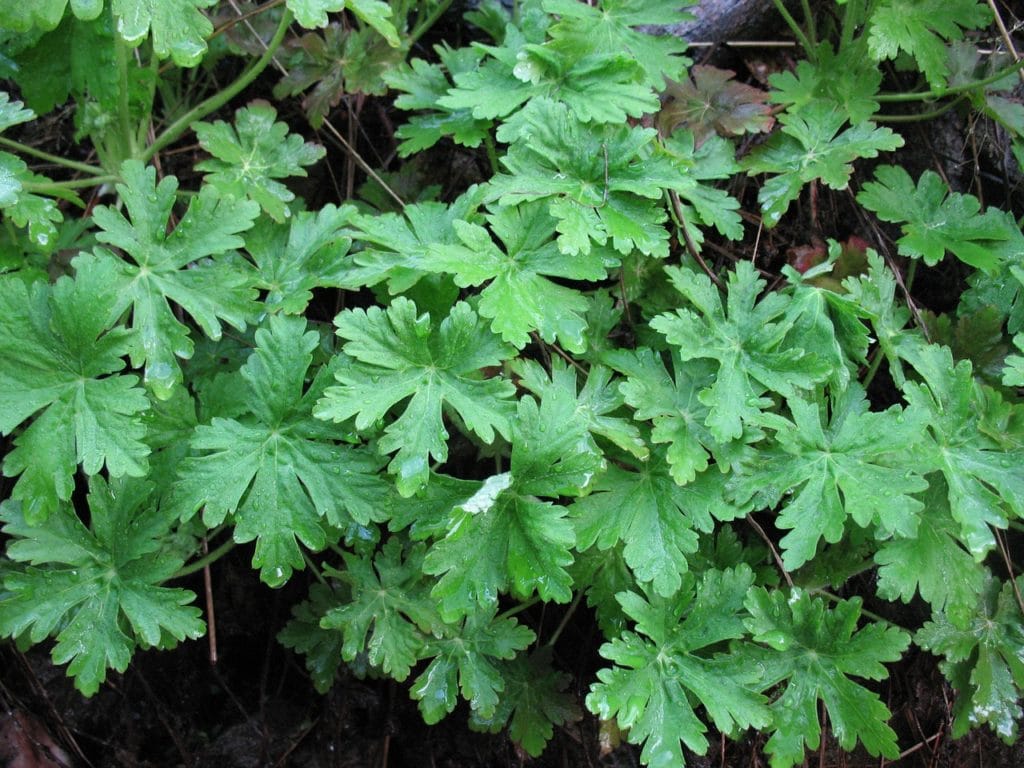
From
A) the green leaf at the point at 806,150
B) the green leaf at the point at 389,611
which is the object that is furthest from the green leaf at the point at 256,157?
the green leaf at the point at 806,150

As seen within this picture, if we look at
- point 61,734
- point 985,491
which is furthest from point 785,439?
point 61,734

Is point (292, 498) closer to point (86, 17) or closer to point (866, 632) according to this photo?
point (86, 17)

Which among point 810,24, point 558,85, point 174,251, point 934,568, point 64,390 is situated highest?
point 810,24

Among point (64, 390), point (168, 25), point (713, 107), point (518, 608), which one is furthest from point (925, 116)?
point (64, 390)

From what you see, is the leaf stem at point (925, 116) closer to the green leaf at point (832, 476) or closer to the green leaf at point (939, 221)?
the green leaf at point (939, 221)

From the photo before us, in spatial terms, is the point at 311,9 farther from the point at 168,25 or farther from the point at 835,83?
the point at 835,83

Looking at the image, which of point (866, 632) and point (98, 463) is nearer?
point (98, 463)
